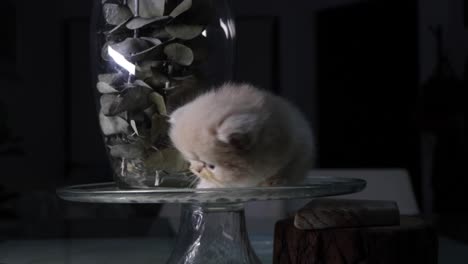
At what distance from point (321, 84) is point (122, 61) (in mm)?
2721

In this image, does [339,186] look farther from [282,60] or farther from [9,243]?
[282,60]

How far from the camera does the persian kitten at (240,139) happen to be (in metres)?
0.52

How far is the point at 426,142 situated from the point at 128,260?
260 cm

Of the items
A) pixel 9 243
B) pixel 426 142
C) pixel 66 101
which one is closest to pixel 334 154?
pixel 426 142

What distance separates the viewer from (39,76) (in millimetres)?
2914

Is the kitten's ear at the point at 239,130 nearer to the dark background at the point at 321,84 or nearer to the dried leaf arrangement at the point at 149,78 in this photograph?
the dried leaf arrangement at the point at 149,78

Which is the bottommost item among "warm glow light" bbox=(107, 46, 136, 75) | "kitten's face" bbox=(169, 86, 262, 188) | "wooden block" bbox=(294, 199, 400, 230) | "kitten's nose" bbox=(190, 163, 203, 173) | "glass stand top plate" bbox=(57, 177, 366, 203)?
"wooden block" bbox=(294, 199, 400, 230)

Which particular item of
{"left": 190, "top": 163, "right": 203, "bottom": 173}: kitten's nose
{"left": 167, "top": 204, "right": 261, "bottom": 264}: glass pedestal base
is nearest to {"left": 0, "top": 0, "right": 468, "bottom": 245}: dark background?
{"left": 167, "top": 204, "right": 261, "bottom": 264}: glass pedestal base

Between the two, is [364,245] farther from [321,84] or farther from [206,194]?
[321,84]

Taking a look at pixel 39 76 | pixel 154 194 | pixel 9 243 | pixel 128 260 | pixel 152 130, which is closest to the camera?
pixel 154 194

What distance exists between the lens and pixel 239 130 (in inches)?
19.9

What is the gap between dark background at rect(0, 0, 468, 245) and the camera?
110 inches

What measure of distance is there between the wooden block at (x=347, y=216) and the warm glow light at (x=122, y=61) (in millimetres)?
240

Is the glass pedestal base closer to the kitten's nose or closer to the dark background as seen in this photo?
the kitten's nose
